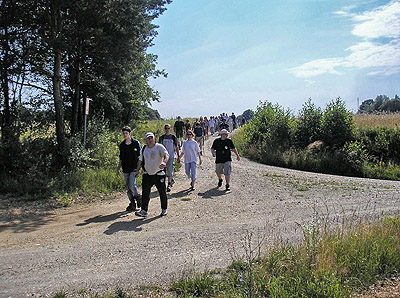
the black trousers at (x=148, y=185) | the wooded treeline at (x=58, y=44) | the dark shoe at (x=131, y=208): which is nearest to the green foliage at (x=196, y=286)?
the black trousers at (x=148, y=185)

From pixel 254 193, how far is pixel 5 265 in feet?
25.4

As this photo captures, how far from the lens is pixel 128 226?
747cm

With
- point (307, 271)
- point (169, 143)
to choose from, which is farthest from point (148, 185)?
point (307, 271)

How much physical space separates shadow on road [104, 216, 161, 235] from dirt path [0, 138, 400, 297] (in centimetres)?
2

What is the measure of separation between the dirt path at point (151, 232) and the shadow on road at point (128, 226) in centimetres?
2

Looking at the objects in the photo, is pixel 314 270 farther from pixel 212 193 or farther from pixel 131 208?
pixel 212 193

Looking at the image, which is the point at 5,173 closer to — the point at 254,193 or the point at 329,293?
the point at 254,193

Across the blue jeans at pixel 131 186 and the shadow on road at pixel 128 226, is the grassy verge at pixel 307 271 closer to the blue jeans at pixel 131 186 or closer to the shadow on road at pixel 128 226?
the shadow on road at pixel 128 226

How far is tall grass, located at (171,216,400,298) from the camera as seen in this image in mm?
4221

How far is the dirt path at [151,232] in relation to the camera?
4883 mm

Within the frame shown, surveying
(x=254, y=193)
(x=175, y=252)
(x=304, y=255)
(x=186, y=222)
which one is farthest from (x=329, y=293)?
(x=254, y=193)

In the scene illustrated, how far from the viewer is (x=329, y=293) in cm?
409

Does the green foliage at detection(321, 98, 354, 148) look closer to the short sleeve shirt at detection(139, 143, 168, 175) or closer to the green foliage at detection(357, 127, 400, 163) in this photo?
the green foliage at detection(357, 127, 400, 163)

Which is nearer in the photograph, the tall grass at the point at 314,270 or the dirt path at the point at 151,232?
the tall grass at the point at 314,270
